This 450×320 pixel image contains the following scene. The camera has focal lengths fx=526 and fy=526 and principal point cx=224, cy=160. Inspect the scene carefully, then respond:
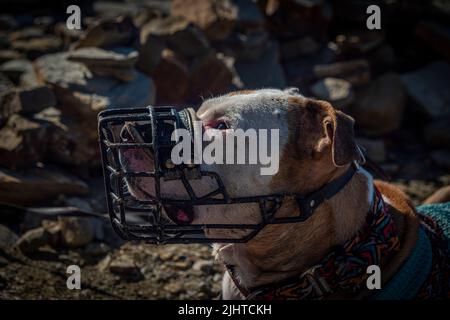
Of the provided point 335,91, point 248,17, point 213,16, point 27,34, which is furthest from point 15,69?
point 335,91

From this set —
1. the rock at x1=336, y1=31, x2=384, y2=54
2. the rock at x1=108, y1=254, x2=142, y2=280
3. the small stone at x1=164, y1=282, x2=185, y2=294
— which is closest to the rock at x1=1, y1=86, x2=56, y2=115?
the rock at x1=108, y1=254, x2=142, y2=280

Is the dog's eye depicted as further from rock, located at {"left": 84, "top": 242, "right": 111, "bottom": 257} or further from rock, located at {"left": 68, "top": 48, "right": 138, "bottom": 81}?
rock, located at {"left": 68, "top": 48, "right": 138, "bottom": 81}

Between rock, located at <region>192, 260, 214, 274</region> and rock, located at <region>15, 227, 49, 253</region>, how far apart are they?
1051 mm

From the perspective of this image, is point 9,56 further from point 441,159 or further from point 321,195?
point 441,159

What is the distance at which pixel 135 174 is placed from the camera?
7.52 feet

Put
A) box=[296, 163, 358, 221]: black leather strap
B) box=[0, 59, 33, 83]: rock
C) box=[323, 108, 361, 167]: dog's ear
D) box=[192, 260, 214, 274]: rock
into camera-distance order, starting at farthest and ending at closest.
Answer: box=[0, 59, 33, 83]: rock
box=[192, 260, 214, 274]: rock
box=[296, 163, 358, 221]: black leather strap
box=[323, 108, 361, 167]: dog's ear

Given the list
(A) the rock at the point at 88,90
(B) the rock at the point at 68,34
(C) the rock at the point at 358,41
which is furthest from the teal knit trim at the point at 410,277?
(B) the rock at the point at 68,34

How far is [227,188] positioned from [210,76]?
3.08 meters

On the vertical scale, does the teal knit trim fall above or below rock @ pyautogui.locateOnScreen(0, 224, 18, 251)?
above

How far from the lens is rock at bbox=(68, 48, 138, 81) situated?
464 cm

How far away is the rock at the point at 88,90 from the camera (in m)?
4.41

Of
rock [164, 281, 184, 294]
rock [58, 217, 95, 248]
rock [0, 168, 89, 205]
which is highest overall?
rock [0, 168, 89, 205]
